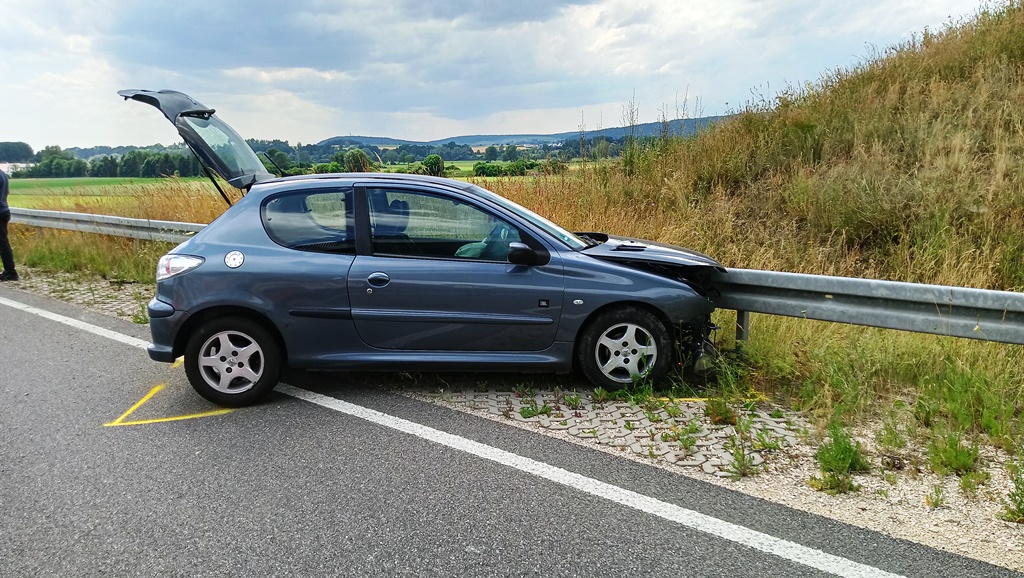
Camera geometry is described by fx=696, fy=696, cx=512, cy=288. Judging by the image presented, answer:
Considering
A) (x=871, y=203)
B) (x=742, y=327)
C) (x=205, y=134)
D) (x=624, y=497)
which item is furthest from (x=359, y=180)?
(x=871, y=203)

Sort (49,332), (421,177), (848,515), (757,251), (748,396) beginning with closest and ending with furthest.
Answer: (848,515) → (748,396) → (421,177) → (49,332) → (757,251)

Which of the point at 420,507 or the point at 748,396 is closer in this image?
the point at 420,507

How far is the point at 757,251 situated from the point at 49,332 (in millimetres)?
7834

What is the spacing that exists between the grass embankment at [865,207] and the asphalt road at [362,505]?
1.50 metres

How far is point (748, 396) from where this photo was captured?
16.1 feet

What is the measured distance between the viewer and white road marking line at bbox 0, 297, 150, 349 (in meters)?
6.79

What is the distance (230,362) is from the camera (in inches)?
197

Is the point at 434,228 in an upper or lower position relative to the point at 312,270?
upper

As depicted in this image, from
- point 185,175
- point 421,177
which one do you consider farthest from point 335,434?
point 185,175

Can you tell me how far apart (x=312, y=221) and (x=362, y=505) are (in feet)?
8.02

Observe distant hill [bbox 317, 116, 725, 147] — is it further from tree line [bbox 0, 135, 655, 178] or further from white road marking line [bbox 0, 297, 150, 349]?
white road marking line [bbox 0, 297, 150, 349]

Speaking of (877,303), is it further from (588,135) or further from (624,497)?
(588,135)

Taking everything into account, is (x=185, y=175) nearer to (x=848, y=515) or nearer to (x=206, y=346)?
(x=206, y=346)

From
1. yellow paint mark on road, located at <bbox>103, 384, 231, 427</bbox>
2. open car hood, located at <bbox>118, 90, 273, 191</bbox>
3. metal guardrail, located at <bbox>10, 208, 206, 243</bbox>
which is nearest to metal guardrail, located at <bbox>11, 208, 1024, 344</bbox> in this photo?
yellow paint mark on road, located at <bbox>103, 384, 231, 427</bbox>
